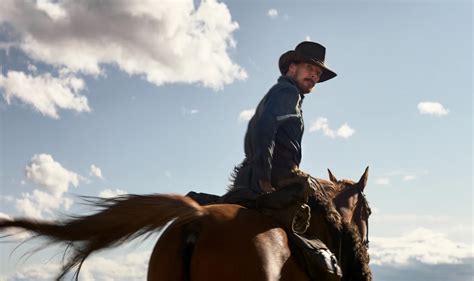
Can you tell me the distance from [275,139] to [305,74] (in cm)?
118

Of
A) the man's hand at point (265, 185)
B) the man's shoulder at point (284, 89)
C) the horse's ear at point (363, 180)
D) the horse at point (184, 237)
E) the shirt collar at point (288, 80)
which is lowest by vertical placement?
the horse at point (184, 237)

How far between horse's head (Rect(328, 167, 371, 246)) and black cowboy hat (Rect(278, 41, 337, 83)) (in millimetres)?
1648

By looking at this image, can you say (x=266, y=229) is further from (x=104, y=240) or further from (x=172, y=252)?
(x=104, y=240)

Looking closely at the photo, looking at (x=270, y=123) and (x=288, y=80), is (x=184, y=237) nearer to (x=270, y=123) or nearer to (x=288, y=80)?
(x=270, y=123)

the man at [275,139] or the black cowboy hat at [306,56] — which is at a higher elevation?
the black cowboy hat at [306,56]

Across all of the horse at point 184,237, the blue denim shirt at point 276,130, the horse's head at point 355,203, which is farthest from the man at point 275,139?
the horse's head at point 355,203

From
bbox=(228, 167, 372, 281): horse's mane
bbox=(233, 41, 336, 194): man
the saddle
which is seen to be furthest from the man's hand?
bbox=(228, 167, 372, 281): horse's mane

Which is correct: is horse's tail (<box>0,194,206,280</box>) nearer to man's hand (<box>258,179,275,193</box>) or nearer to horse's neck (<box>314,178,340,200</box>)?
man's hand (<box>258,179,275,193</box>)

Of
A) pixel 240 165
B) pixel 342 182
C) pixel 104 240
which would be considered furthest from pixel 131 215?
pixel 342 182

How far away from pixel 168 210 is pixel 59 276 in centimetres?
109

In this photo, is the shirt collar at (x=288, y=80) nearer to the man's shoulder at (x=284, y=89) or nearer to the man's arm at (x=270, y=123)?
the man's shoulder at (x=284, y=89)

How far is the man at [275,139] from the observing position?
594cm

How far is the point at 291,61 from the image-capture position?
23.8ft

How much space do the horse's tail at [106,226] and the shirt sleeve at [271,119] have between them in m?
1.22
